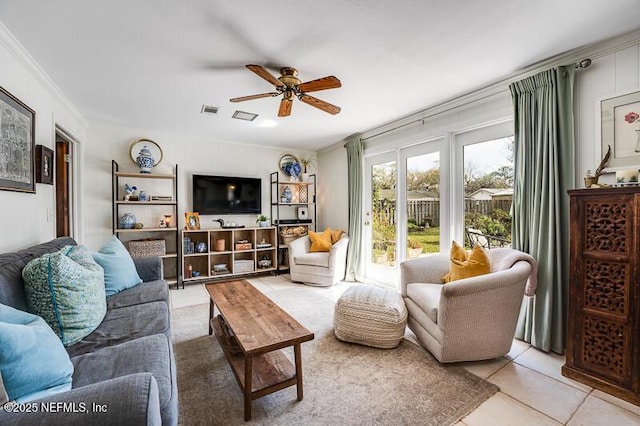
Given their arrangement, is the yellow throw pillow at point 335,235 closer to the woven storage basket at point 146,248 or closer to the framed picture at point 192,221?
the framed picture at point 192,221

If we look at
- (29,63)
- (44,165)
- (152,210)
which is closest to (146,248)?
(152,210)

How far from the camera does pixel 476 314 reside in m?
1.92

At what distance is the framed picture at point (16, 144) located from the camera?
5.94 feet

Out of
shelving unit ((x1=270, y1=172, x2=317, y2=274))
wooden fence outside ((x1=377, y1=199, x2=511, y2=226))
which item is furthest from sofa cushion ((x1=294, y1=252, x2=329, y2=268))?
wooden fence outside ((x1=377, y1=199, x2=511, y2=226))

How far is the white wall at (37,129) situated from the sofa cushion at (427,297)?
292 centimetres

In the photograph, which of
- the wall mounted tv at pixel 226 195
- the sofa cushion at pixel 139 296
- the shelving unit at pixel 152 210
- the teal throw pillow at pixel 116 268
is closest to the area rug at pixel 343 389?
the sofa cushion at pixel 139 296

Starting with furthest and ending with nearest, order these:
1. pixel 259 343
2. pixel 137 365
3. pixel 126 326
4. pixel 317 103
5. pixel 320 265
A: pixel 320 265
pixel 317 103
pixel 126 326
pixel 259 343
pixel 137 365

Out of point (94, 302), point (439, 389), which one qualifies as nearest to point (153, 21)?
point (94, 302)

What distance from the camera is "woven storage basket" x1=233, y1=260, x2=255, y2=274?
177 inches

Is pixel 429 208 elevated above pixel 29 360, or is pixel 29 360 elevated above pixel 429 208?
pixel 429 208

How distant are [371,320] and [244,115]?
9.00ft

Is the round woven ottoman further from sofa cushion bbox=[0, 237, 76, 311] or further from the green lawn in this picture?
sofa cushion bbox=[0, 237, 76, 311]

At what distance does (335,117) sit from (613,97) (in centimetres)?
248

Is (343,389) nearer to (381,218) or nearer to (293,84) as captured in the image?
(293,84)
